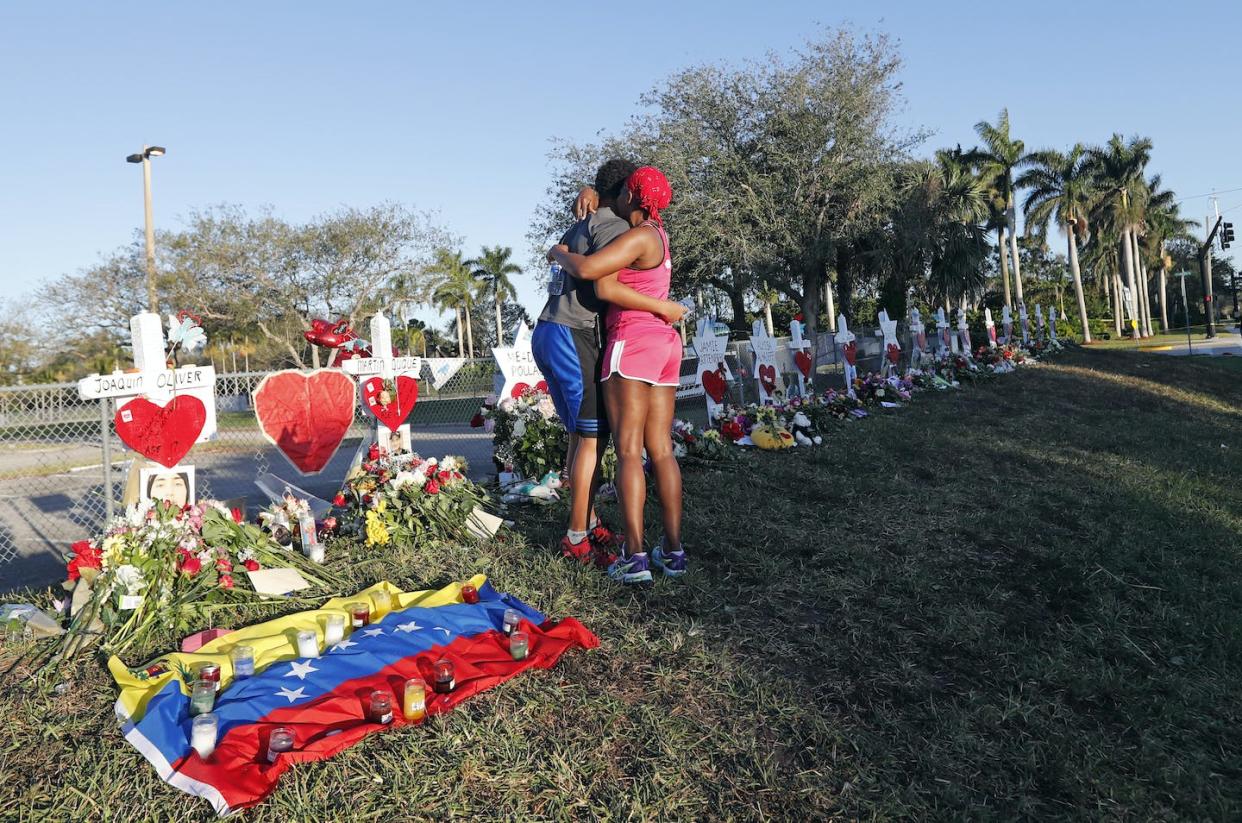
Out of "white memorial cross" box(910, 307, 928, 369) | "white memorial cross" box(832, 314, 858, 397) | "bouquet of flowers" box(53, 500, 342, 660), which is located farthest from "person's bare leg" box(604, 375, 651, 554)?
"white memorial cross" box(910, 307, 928, 369)

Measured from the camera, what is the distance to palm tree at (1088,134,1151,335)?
44.9 meters

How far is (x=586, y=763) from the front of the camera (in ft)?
8.06

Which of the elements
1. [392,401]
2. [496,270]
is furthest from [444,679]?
[496,270]

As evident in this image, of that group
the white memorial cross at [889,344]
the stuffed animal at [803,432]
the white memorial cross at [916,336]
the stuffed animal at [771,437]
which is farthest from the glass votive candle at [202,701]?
the white memorial cross at [916,336]

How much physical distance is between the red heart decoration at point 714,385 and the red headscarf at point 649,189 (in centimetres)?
510

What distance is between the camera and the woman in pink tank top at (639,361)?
3.78 m

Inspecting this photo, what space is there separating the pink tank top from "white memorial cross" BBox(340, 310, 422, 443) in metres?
2.52

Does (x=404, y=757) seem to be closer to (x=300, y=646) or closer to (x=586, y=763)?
(x=586, y=763)

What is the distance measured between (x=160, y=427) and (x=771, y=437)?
5.07 metres

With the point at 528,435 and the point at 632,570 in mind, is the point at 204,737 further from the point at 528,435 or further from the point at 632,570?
the point at 528,435

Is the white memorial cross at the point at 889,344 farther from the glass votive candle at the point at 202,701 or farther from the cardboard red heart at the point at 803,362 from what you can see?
the glass votive candle at the point at 202,701

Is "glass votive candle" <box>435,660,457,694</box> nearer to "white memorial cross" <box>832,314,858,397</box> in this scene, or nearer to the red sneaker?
the red sneaker

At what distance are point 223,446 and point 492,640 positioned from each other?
1198 centimetres

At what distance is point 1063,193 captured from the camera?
4441cm
